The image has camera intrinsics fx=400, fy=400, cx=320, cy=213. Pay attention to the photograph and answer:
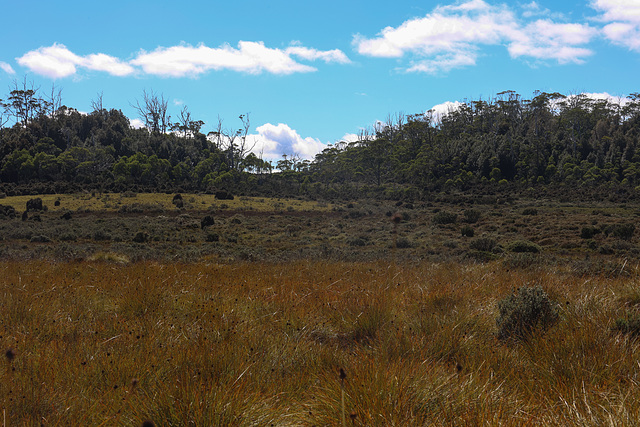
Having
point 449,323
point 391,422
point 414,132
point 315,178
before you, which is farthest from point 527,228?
point 414,132

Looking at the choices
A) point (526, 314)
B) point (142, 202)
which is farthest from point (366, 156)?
point (526, 314)

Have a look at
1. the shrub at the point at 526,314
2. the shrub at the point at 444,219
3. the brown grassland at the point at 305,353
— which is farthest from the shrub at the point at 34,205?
the shrub at the point at 526,314

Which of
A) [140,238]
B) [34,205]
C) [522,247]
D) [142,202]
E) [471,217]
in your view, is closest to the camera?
[522,247]

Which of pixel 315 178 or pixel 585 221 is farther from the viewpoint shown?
pixel 315 178

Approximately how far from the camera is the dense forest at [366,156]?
64938 millimetres

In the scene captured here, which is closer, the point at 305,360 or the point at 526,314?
the point at 305,360

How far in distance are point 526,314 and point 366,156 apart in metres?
87.7

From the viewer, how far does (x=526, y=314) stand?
165 inches

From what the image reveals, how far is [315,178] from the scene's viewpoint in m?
98.6

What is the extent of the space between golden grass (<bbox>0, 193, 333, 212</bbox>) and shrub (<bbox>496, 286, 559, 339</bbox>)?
4324 cm

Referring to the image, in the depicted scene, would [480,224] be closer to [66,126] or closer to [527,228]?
[527,228]

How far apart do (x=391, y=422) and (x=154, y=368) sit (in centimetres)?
182

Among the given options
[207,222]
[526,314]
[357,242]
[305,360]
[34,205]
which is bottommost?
[357,242]

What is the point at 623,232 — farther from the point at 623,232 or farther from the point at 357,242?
the point at 357,242
